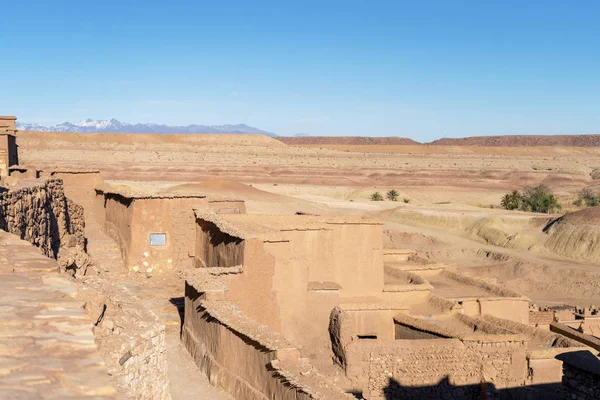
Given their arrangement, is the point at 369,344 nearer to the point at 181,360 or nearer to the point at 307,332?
the point at 307,332

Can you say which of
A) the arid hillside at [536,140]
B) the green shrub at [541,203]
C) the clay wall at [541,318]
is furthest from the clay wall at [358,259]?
the arid hillside at [536,140]

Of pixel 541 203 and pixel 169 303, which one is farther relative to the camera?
pixel 541 203

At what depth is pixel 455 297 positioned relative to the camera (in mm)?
17594

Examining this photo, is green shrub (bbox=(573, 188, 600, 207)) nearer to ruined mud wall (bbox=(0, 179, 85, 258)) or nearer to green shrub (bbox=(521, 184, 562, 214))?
green shrub (bbox=(521, 184, 562, 214))

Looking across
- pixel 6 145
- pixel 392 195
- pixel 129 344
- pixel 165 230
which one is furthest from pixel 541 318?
pixel 392 195

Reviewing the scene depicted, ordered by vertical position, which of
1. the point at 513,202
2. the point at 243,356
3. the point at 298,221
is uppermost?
the point at 298,221

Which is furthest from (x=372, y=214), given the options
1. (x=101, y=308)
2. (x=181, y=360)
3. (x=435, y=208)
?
(x=101, y=308)

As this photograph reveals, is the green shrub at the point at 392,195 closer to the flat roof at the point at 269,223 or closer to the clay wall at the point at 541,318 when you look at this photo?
the clay wall at the point at 541,318

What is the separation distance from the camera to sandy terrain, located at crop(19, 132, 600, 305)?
104 feet

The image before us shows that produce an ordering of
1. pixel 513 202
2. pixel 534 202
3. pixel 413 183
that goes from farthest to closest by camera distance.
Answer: pixel 413 183 < pixel 513 202 < pixel 534 202

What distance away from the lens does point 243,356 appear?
9.20m

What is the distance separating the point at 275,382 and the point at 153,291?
22.9 ft

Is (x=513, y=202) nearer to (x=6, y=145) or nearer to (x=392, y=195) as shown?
(x=392, y=195)

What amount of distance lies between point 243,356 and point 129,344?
424cm
